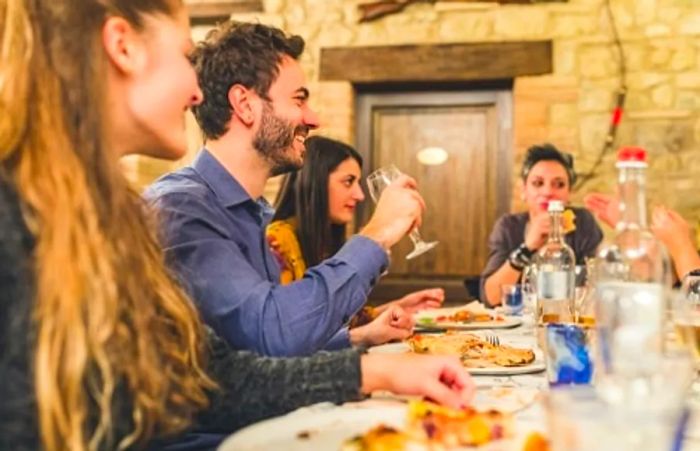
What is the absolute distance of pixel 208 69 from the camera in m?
1.47

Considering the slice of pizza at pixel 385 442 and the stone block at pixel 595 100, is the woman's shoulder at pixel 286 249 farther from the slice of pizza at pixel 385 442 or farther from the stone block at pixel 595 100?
the stone block at pixel 595 100

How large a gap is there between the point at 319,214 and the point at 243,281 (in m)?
1.18

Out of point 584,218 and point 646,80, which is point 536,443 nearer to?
point 584,218

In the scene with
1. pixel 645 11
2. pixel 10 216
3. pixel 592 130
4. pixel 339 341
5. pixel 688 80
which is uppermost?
pixel 645 11

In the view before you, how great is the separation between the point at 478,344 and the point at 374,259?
244 mm

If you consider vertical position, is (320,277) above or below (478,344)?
above

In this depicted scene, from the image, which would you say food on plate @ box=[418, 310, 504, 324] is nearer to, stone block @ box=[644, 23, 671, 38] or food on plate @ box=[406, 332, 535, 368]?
food on plate @ box=[406, 332, 535, 368]

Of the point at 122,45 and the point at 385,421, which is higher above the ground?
the point at 122,45

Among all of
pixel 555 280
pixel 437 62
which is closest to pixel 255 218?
pixel 555 280

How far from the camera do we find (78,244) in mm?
718

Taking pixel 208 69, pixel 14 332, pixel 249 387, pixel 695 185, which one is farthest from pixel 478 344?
pixel 695 185

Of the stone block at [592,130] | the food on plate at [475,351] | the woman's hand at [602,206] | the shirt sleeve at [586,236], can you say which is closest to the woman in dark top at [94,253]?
the food on plate at [475,351]

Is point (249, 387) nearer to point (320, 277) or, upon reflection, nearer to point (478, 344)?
point (320, 277)

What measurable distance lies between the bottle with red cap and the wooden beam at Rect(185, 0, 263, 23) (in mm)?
3719
